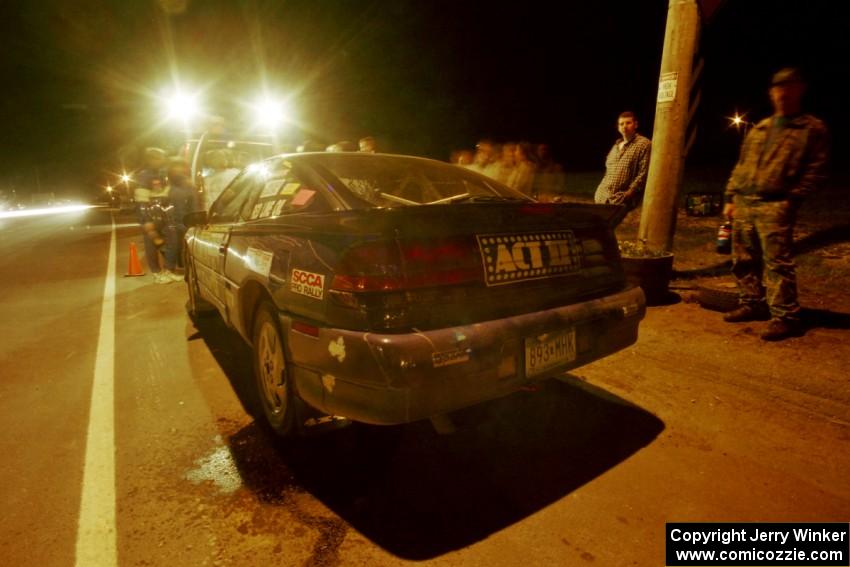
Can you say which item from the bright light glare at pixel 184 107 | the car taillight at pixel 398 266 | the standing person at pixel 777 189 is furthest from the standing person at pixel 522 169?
the bright light glare at pixel 184 107

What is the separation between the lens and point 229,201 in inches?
154

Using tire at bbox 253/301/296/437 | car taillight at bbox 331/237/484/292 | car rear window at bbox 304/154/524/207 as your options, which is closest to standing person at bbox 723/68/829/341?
car rear window at bbox 304/154/524/207

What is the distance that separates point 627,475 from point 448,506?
0.89 meters

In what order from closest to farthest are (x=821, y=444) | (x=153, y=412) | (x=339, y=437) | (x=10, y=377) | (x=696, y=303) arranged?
(x=821, y=444) → (x=339, y=437) → (x=153, y=412) → (x=10, y=377) → (x=696, y=303)

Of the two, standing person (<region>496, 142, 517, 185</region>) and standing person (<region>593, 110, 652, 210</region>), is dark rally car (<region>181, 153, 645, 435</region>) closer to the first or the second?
standing person (<region>593, 110, 652, 210</region>)

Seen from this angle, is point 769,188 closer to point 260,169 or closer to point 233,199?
point 260,169

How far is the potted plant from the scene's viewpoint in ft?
15.0

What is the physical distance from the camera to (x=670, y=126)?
195 inches

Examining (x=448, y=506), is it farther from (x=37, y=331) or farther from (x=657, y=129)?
(x=37, y=331)

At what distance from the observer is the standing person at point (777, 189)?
3.50 m

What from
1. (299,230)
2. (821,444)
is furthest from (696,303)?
(299,230)

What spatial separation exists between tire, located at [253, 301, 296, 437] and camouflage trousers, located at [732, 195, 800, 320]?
3726 mm

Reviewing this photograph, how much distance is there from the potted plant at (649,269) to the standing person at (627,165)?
0.64 metres

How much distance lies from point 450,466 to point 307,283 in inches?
46.0
